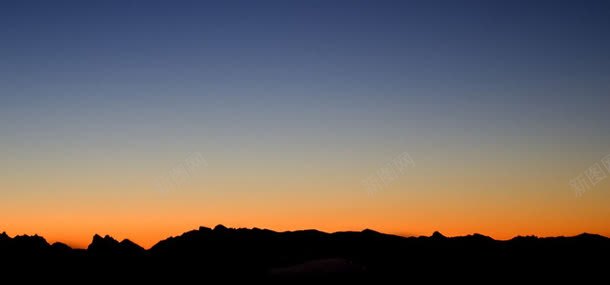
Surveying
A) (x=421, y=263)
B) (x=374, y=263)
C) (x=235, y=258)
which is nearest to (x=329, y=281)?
(x=374, y=263)

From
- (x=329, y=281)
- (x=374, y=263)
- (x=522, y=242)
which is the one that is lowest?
(x=329, y=281)

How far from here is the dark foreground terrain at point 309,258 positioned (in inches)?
2520

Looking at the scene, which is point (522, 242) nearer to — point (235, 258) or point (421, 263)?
point (421, 263)

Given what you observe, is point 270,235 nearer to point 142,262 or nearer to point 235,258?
point 235,258

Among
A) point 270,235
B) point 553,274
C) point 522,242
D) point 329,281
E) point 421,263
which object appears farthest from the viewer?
point 270,235

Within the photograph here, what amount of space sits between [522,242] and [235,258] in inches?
1556

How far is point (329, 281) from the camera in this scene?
57594 millimetres

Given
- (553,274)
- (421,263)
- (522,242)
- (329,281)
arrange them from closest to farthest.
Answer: (329,281)
(553,274)
(421,263)
(522,242)

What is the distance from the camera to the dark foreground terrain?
6400 cm

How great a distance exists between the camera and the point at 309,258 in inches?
2987

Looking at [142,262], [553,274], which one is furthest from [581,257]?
[142,262]

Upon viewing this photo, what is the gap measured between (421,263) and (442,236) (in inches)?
594

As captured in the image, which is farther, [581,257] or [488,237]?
[488,237]

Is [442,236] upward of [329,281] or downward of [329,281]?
upward
